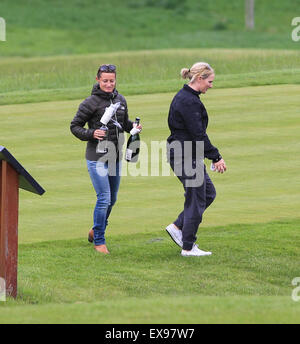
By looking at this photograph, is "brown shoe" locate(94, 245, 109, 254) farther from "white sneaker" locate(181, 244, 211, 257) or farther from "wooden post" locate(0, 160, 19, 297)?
"wooden post" locate(0, 160, 19, 297)

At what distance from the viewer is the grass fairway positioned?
21.8 ft

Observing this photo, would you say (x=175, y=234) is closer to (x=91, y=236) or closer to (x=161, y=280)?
(x=91, y=236)

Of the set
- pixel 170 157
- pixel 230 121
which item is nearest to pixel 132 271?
pixel 170 157

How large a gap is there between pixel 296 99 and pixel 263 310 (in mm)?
10751

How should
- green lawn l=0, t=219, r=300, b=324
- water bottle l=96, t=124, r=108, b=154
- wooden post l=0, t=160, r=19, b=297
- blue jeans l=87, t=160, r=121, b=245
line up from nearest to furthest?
green lawn l=0, t=219, r=300, b=324
wooden post l=0, t=160, r=19, b=297
water bottle l=96, t=124, r=108, b=154
blue jeans l=87, t=160, r=121, b=245

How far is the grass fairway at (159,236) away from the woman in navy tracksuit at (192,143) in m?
0.25

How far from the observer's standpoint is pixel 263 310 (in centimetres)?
642

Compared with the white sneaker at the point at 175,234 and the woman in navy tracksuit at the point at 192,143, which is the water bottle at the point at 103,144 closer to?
the woman in navy tracksuit at the point at 192,143

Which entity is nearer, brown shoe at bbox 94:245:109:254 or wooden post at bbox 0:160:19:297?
wooden post at bbox 0:160:19:297

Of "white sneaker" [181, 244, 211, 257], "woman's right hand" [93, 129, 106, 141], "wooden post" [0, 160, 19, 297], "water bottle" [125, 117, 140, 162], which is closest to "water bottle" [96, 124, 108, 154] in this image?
"woman's right hand" [93, 129, 106, 141]

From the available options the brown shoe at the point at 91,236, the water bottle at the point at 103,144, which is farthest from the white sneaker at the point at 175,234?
the water bottle at the point at 103,144

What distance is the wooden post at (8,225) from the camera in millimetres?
7418

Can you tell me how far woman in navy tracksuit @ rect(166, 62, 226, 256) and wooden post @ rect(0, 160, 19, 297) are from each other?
2028mm
